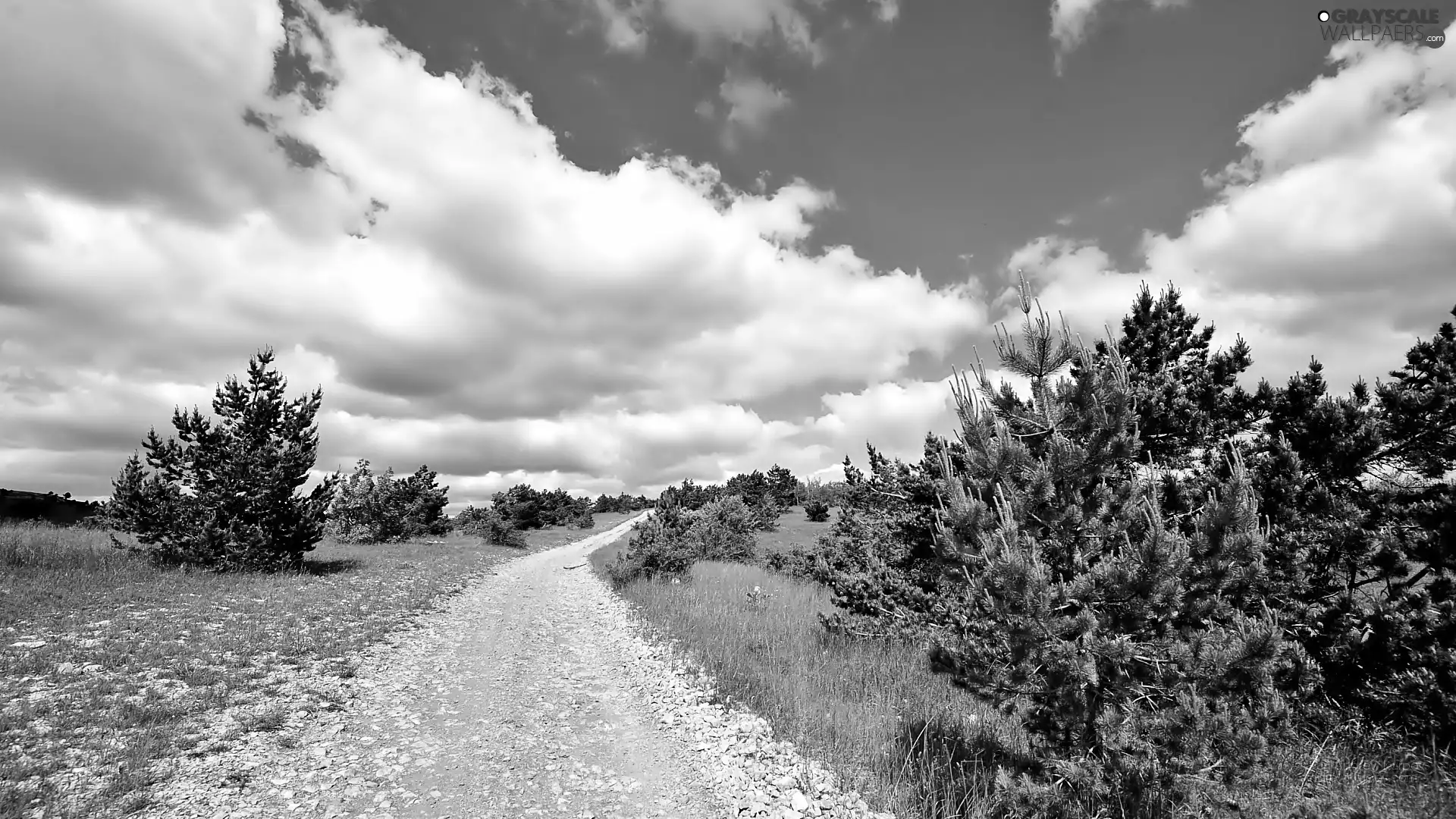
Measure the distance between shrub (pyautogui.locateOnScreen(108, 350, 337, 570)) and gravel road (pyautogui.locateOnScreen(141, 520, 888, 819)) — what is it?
11169 mm

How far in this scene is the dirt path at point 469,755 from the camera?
5344mm

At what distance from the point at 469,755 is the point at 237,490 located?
1735 centimetres

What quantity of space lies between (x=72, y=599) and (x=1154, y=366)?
904 inches

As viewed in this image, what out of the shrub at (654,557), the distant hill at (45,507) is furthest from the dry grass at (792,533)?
the distant hill at (45,507)

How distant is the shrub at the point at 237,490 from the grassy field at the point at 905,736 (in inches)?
559

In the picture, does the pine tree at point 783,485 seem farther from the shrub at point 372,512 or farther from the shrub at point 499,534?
the shrub at point 372,512

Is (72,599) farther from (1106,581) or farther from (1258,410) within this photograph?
(1258,410)

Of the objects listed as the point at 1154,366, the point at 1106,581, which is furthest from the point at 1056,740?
the point at 1154,366

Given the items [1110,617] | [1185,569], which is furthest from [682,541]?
[1185,569]

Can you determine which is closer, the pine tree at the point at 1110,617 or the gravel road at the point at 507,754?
the pine tree at the point at 1110,617

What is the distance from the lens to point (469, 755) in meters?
6.57

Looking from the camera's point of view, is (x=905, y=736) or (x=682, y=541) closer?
(x=905, y=736)

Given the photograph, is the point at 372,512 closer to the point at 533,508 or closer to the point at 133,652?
the point at 533,508

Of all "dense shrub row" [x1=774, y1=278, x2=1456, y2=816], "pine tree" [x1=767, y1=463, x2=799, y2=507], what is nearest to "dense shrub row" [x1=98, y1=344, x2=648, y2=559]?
"dense shrub row" [x1=774, y1=278, x2=1456, y2=816]
